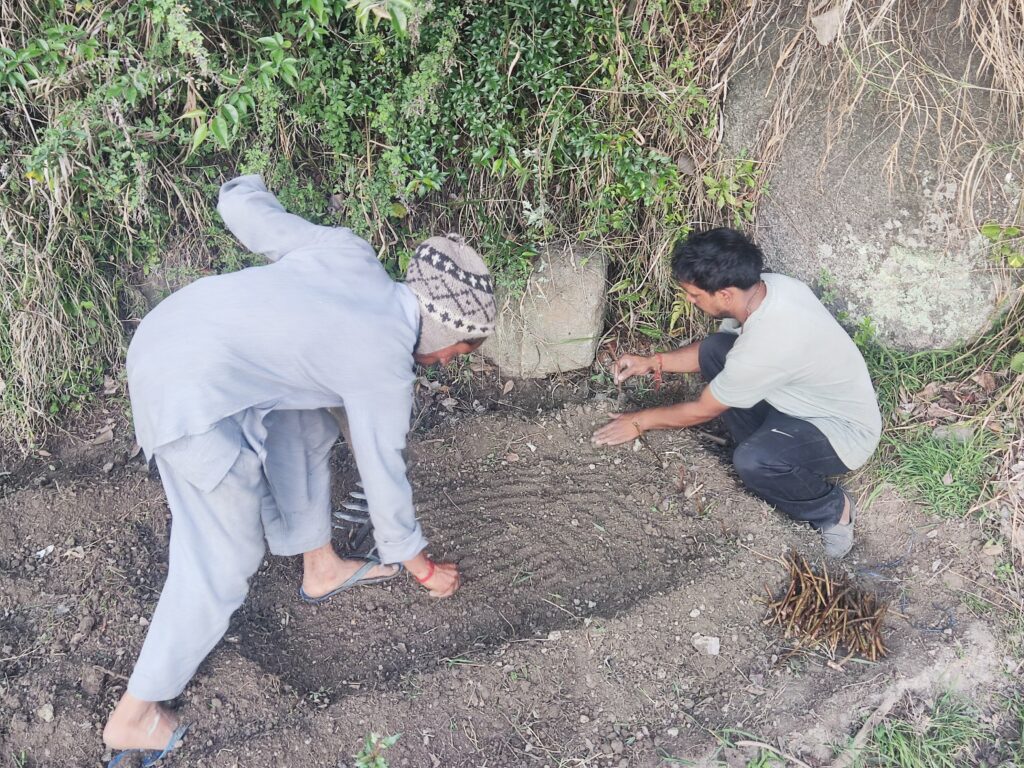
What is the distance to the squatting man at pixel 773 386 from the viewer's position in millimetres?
2824

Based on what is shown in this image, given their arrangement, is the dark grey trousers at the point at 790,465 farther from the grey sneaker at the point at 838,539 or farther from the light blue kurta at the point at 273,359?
the light blue kurta at the point at 273,359

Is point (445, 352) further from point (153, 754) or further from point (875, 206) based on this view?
point (875, 206)

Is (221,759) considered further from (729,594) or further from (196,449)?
(729,594)

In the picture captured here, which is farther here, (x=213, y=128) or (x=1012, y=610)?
(x=1012, y=610)

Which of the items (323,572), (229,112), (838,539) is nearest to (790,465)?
(838,539)

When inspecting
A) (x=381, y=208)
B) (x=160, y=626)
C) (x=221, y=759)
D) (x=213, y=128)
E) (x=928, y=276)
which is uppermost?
(x=213, y=128)

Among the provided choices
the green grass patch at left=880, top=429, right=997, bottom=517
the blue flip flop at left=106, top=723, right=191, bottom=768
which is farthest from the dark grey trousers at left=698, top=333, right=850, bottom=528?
the blue flip flop at left=106, top=723, right=191, bottom=768

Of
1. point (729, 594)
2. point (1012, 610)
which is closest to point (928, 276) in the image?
point (1012, 610)

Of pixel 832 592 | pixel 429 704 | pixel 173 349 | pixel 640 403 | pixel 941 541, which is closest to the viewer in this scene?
pixel 173 349

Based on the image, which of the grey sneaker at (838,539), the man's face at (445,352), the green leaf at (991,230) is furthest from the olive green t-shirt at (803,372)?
the man's face at (445,352)

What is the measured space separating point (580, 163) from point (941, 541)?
Result: 86.0 inches

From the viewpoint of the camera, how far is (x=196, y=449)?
202cm

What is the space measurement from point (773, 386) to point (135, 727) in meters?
2.44

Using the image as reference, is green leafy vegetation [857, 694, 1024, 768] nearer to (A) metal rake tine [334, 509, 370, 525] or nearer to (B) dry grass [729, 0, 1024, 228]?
(B) dry grass [729, 0, 1024, 228]
